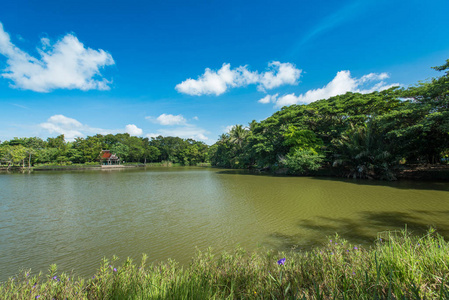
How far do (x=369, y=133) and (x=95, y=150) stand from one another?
58529 mm

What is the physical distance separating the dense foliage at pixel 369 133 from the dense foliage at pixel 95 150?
149ft

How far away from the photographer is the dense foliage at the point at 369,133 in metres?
14.2

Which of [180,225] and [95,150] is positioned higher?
[95,150]

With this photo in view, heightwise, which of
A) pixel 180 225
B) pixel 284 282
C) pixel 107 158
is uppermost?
pixel 107 158

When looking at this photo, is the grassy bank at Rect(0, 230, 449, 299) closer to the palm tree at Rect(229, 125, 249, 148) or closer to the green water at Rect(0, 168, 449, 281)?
the green water at Rect(0, 168, 449, 281)

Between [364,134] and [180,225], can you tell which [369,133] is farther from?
[180,225]

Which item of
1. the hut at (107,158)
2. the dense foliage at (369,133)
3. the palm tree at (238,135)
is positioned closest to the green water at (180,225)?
the dense foliage at (369,133)

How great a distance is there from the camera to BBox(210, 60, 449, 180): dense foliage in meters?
14.2

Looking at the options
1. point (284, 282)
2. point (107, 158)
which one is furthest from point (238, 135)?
point (284, 282)

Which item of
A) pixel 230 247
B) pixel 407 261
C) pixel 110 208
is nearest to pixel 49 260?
pixel 230 247

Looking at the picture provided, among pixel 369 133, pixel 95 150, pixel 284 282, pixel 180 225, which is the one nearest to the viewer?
pixel 284 282

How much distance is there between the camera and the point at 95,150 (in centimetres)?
5278

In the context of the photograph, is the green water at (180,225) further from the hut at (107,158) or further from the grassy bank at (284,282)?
the hut at (107,158)

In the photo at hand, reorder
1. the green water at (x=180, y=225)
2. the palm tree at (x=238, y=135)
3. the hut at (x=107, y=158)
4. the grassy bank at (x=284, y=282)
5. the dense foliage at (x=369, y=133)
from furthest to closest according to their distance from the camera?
the hut at (x=107, y=158), the palm tree at (x=238, y=135), the dense foliage at (x=369, y=133), the green water at (x=180, y=225), the grassy bank at (x=284, y=282)
